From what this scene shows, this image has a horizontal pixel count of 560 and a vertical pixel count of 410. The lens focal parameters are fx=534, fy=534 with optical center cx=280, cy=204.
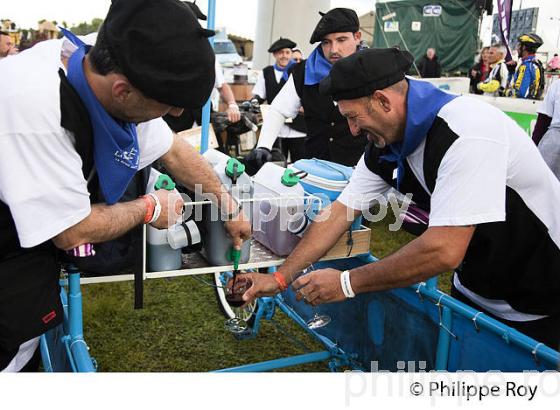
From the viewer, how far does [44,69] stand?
4.31ft

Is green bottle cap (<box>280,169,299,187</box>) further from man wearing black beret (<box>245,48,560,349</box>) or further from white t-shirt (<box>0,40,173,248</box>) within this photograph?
white t-shirt (<box>0,40,173,248</box>)

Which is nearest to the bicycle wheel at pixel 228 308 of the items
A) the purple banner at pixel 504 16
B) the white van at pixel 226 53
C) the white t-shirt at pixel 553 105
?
the white t-shirt at pixel 553 105

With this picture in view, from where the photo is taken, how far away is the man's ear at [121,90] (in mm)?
1319

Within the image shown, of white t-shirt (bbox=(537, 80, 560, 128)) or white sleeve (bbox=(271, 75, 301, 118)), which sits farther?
white t-shirt (bbox=(537, 80, 560, 128))

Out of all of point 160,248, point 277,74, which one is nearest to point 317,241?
point 160,248

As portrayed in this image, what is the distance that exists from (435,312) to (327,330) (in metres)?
0.93

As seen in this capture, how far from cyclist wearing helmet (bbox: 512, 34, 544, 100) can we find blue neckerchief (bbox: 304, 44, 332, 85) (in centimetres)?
479

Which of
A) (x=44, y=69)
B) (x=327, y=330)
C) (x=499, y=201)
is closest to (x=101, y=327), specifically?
(x=327, y=330)

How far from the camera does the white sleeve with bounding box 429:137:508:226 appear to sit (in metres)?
1.59

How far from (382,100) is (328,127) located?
179 centimetres

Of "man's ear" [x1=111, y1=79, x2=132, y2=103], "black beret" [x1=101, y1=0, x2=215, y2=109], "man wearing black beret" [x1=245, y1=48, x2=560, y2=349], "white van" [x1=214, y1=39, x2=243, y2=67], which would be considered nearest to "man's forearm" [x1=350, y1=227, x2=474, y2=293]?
"man wearing black beret" [x1=245, y1=48, x2=560, y2=349]

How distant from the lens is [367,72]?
5.85ft

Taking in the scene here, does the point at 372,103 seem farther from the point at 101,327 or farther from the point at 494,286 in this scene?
the point at 101,327
